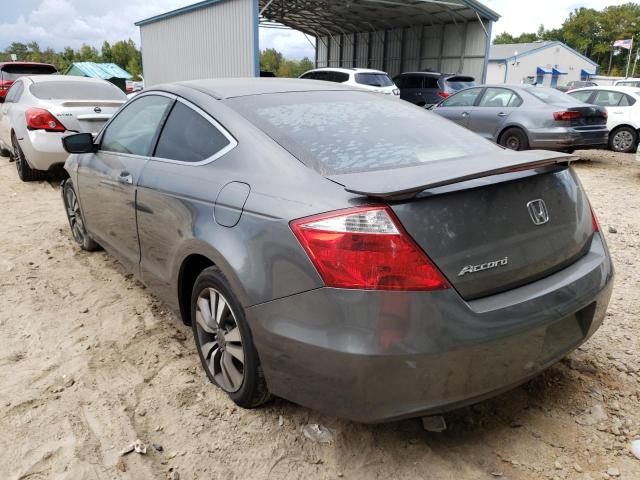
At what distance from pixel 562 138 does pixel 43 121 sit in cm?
813

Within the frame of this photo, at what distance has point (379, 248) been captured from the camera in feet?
5.97

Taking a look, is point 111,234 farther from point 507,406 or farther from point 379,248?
point 507,406

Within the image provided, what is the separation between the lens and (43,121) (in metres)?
6.82

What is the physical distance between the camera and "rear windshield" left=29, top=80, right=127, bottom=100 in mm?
7336

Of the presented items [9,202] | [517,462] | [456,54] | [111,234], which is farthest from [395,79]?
[517,462]

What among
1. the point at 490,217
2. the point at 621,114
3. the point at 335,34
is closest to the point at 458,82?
the point at 621,114

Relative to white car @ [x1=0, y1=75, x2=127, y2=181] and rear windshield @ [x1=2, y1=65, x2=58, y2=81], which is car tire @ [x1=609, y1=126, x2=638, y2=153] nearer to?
white car @ [x1=0, y1=75, x2=127, y2=181]

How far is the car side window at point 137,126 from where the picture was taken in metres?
3.18

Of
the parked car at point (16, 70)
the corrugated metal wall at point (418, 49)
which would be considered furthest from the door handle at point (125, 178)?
the corrugated metal wall at point (418, 49)

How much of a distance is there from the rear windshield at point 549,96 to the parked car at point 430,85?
6.24 m

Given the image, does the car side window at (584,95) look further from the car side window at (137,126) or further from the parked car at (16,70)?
the parked car at (16,70)

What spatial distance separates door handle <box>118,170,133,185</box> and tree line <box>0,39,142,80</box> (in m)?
64.7

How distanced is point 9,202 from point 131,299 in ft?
12.8

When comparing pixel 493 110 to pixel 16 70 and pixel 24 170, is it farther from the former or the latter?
pixel 16 70
